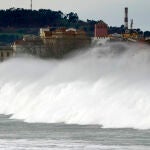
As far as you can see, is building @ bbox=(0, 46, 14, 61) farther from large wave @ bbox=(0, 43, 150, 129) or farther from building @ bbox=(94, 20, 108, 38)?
large wave @ bbox=(0, 43, 150, 129)

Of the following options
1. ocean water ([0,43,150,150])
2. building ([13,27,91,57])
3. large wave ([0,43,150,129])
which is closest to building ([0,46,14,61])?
building ([13,27,91,57])

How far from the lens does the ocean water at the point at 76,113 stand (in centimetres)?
4162

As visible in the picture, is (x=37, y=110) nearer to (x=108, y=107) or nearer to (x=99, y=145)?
(x=108, y=107)

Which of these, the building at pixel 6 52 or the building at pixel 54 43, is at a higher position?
the building at pixel 54 43

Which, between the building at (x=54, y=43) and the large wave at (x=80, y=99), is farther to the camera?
the building at (x=54, y=43)

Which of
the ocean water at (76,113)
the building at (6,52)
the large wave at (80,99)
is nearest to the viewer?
the ocean water at (76,113)

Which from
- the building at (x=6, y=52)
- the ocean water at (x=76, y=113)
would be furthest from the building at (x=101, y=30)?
the ocean water at (x=76, y=113)

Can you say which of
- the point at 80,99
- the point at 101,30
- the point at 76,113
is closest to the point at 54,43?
the point at 101,30

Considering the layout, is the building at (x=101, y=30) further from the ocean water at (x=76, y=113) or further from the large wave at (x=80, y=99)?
the ocean water at (x=76, y=113)

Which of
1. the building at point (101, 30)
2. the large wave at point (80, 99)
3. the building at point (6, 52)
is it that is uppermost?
the large wave at point (80, 99)

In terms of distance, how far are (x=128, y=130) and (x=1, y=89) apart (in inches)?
1100

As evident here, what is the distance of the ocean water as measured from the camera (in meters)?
41.6

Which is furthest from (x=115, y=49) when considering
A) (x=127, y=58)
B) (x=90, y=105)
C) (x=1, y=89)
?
(x=90, y=105)

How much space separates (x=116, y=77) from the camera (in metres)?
58.5
